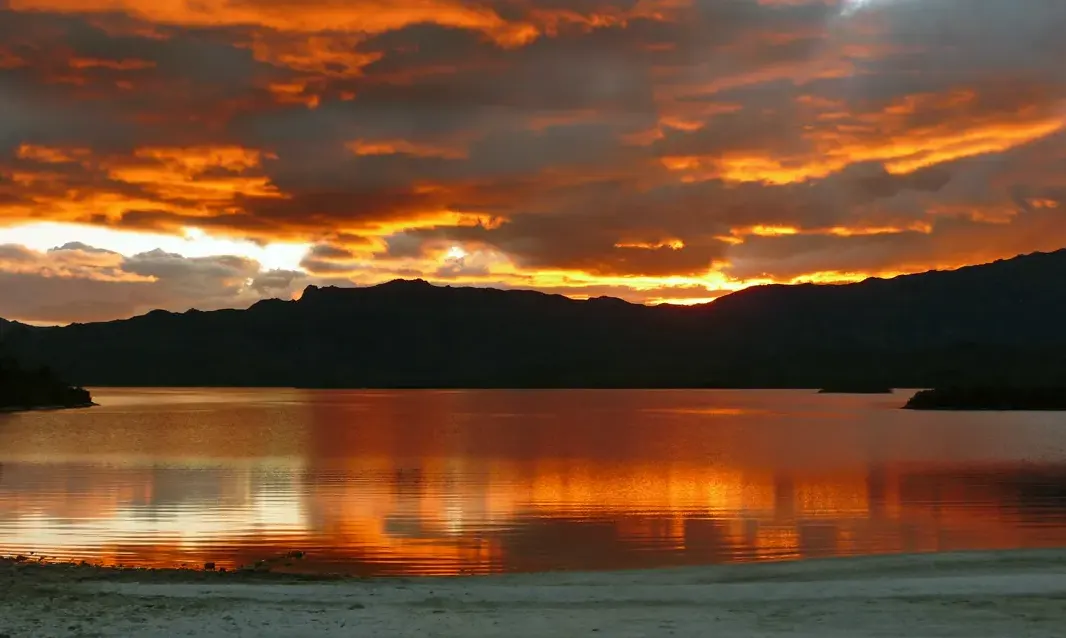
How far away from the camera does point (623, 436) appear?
11031 cm

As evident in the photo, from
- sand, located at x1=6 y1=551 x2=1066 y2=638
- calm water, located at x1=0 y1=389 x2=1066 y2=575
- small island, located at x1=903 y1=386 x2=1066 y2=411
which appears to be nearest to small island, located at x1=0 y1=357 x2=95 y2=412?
calm water, located at x1=0 y1=389 x2=1066 y2=575

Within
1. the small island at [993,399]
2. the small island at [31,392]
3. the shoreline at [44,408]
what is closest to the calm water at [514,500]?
the shoreline at [44,408]

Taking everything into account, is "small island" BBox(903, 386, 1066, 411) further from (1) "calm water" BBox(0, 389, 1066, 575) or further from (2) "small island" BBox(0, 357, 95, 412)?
(2) "small island" BBox(0, 357, 95, 412)

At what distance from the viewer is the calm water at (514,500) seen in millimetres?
33156

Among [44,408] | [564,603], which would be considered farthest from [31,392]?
[564,603]

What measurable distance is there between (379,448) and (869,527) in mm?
56808

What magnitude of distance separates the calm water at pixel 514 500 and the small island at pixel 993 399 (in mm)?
94821

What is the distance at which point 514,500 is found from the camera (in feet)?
157

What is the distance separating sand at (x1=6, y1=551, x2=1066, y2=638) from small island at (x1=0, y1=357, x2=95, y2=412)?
177 m

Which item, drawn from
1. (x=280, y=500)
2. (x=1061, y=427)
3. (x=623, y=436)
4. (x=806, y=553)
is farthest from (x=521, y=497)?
(x=1061, y=427)

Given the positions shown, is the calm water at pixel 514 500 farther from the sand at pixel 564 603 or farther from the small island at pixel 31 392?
the small island at pixel 31 392

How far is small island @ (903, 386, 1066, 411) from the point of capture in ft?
607

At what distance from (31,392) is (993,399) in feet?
589

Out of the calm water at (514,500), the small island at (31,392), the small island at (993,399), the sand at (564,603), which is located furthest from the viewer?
the small island at (993,399)
